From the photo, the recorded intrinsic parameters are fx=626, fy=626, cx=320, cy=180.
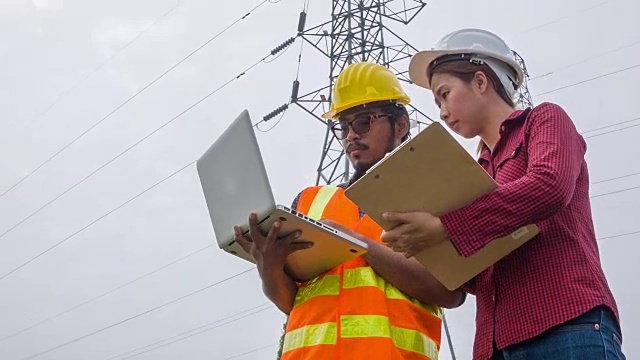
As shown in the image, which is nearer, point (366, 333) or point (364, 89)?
point (366, 333)

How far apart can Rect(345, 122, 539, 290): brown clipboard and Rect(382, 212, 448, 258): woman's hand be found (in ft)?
0.08

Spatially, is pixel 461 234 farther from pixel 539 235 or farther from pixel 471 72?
pixel 471 72

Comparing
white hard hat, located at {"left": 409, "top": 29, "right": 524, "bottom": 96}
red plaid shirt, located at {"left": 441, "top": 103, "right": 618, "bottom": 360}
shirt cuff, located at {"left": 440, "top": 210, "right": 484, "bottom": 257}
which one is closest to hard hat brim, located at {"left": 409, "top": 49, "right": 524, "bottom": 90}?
white hard hat, located at {"left": 409, "top": 29, "right": 524, "bottom": 96}

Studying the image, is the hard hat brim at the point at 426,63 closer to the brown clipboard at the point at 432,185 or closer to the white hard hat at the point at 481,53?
the white hard hat at the point at 481,53

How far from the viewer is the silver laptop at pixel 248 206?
6.57 ft

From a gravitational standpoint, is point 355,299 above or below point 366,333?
above

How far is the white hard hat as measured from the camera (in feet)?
6.98

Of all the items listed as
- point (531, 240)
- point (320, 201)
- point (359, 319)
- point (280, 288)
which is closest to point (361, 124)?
point (320, 201)

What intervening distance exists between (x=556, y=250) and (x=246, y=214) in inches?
38.8

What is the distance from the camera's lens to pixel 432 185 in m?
1.76

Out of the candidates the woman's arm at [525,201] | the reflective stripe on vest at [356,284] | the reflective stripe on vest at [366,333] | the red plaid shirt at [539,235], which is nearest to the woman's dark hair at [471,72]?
the red plaid shirt at [539,235]

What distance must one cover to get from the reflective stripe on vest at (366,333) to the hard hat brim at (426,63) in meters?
0.87

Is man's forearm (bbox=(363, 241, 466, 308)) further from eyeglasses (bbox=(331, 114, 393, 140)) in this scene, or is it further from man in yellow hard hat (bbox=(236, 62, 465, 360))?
eyeglasses (bbox=(331, 114, 393, 140))

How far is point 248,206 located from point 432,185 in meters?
0.65
